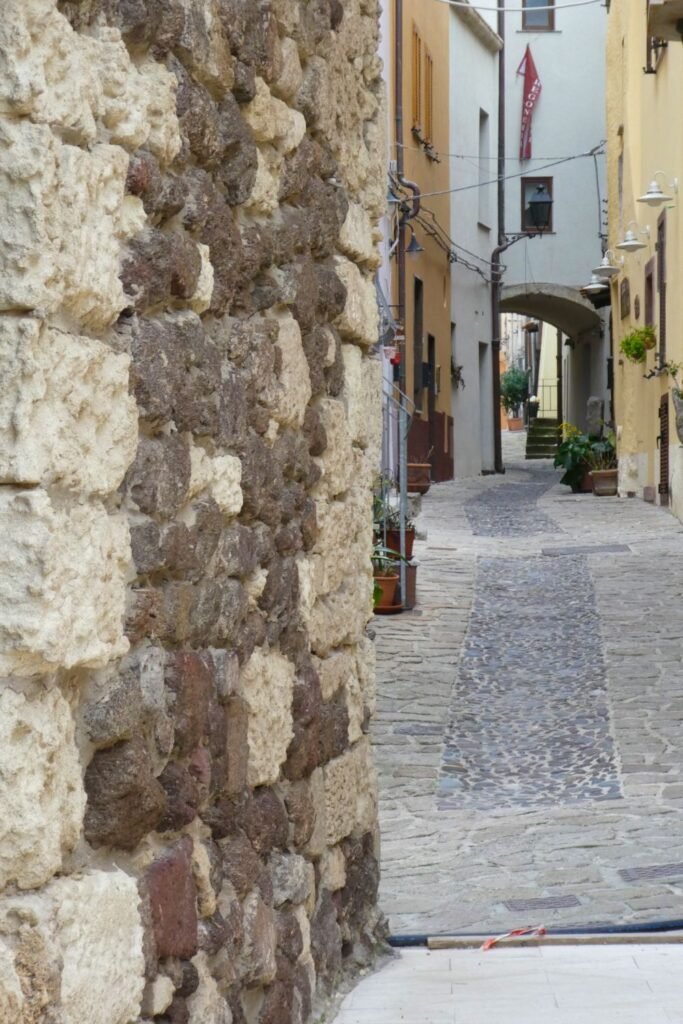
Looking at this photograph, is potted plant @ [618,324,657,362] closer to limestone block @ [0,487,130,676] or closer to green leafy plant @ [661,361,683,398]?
green leafy plant @ [661,361,683,398]

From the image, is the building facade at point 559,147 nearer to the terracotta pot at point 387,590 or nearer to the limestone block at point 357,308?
the terracotta pot at point 387,590

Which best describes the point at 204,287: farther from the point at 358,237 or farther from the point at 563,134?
the point at 563,134

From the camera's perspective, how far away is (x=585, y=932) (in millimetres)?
4418

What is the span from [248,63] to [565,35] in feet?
78.6

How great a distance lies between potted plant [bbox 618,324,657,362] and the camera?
16.8 meters

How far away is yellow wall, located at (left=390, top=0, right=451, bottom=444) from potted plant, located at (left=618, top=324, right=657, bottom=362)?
311 cm

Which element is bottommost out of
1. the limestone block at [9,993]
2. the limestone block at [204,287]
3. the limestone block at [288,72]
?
the limestone block at [9,993]

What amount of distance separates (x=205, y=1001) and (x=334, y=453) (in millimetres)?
1578

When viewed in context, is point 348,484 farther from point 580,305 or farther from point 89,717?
point 580,305

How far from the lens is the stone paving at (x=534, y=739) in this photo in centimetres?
510

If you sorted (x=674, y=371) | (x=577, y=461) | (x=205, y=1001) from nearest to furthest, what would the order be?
1. (x=205, y=1001)
2. (x=674, y=371)
3. (x=577, y=461)

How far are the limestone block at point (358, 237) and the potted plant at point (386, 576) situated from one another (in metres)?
5.78

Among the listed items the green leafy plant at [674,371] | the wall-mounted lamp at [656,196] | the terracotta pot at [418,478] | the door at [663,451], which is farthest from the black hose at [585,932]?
the terracotta pot at [418,478]

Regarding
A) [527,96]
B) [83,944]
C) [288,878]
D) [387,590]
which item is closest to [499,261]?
[527,96]
